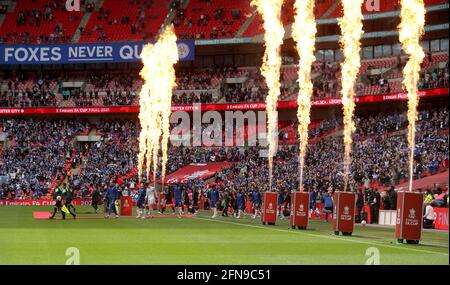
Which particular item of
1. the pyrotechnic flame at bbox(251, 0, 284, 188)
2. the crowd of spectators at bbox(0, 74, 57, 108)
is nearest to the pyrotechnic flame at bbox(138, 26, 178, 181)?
the pyrotechnic flame at bbox(251, 0, 284, 188)

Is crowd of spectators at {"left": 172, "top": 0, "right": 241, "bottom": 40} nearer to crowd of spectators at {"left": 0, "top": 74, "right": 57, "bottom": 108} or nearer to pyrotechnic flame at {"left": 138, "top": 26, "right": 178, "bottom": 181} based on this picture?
pyrotechnic flame at {"left": 138, "top": 26, "right": 178, "bottom": 181}

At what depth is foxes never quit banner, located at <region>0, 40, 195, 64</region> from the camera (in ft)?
261

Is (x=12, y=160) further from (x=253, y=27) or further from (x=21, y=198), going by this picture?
(x=253, y=27)

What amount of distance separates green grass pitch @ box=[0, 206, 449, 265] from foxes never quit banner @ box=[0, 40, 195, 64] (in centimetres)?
4756

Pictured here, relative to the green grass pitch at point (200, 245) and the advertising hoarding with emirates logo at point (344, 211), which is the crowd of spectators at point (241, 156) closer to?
the advertising hoarding with emirates logo at point (344, 211)

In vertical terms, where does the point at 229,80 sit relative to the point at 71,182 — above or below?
above

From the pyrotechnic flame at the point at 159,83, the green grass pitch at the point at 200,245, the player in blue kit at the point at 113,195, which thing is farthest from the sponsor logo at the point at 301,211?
the pyrotechnic flame at the point at 159,83

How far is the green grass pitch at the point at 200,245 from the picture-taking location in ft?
63.7

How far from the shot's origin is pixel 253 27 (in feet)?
253

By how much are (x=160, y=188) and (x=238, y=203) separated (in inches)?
478

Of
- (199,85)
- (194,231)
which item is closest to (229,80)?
(199,85)

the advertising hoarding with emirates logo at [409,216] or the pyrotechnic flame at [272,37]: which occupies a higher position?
the pyrotechnic flame at [272,37]

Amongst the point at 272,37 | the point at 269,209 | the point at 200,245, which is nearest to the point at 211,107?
the point at 272,37

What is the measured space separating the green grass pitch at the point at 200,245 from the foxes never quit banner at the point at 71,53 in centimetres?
4756
